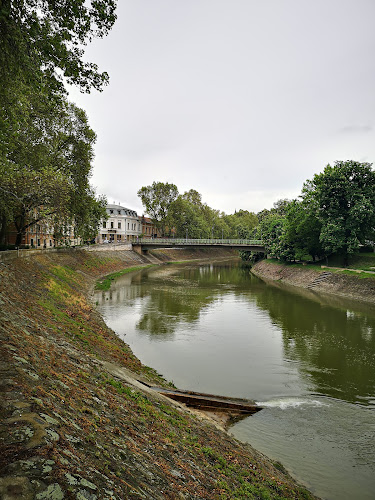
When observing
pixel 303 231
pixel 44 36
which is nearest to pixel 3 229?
pixel 44 36

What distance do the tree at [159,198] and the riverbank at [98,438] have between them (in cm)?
8995

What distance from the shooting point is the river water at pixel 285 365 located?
989 centimetres

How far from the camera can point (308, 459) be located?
970 centimetres

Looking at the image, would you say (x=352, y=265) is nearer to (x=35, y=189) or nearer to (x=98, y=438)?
(x=35, y=189)

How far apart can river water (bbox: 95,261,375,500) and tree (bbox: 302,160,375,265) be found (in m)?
11.5

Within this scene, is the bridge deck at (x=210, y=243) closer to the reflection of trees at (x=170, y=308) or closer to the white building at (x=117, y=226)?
the white building at (x=117, y=226)

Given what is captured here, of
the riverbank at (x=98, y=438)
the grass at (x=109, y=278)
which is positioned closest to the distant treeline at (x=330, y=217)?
the grass at (x=109, y=278)

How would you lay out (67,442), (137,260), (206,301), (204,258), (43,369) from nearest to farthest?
(67,442), (43,369), (206,301), (137,260), (204,258)

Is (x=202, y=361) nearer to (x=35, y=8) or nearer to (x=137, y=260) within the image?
(x=35, y=8)

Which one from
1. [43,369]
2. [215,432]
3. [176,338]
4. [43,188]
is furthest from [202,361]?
[43,188]

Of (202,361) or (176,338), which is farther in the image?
(176,338)

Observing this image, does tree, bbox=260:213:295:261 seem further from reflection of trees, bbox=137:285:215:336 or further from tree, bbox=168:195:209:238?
tree, bbox=168:195:209:238

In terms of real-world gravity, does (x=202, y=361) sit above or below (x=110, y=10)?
below

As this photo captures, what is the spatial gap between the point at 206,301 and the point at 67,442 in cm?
3063
